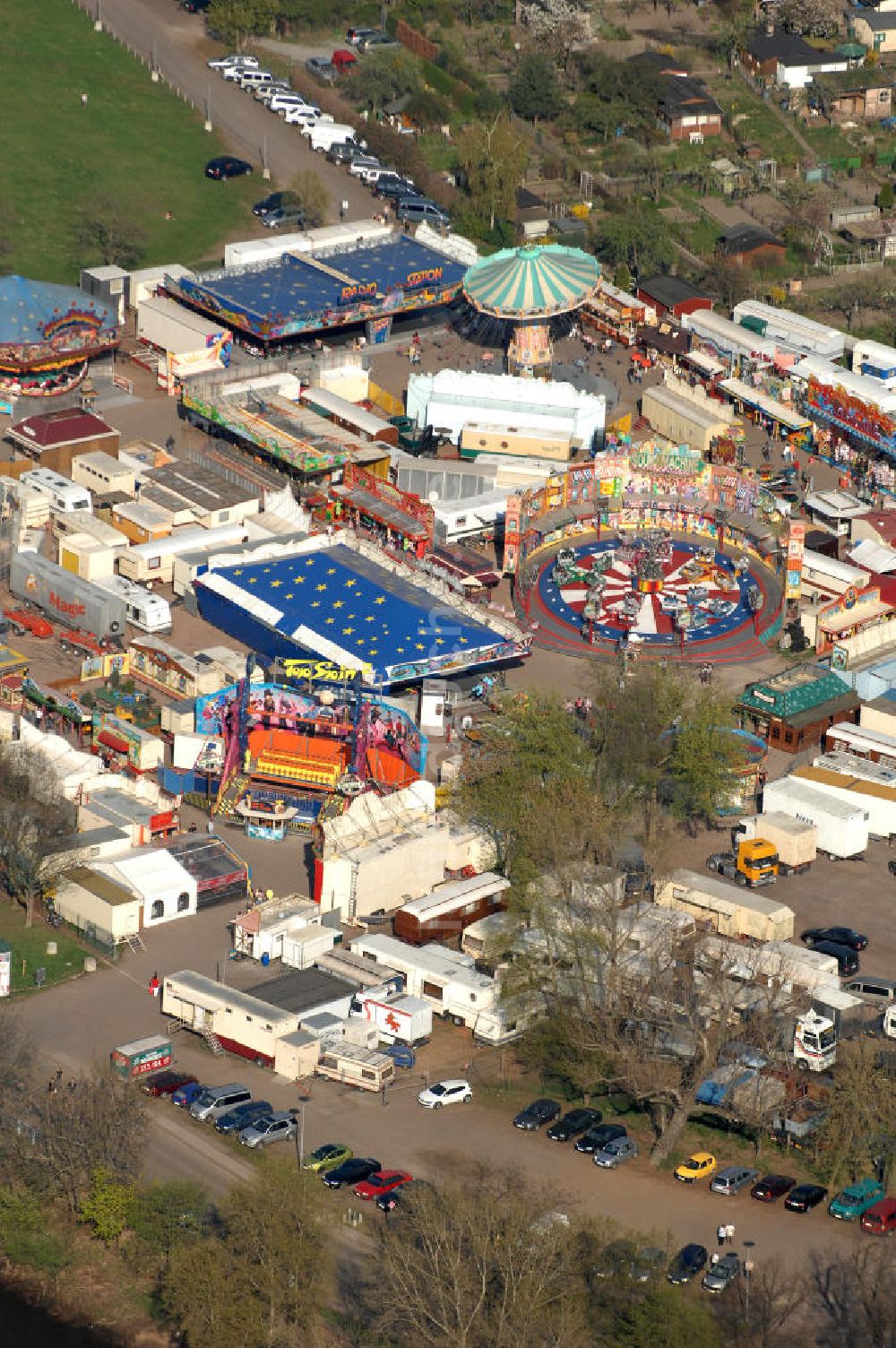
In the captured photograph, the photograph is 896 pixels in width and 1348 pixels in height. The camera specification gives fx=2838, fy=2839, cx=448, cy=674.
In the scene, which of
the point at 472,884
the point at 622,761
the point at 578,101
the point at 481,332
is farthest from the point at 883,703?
the point at 578,101

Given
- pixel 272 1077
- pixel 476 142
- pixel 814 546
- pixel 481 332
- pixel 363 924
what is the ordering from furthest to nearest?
pixel 476 142, pixel 481 332, pixel 814 546, pixel 363 924, pixel 272 1077

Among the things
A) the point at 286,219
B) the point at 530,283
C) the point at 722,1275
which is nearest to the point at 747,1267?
the point at 722,1275

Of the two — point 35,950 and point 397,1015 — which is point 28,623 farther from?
point 397,1015

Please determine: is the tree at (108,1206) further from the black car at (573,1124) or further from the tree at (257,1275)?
the black car at (573,1124)

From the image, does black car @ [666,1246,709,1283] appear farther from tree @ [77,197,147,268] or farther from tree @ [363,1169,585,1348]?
tree @ [77,197,147,268]

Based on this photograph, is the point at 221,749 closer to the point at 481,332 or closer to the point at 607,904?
the point at 607,904

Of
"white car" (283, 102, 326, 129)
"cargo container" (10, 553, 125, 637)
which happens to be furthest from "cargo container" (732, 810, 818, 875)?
"white car" (283, 102, 326, 129)
